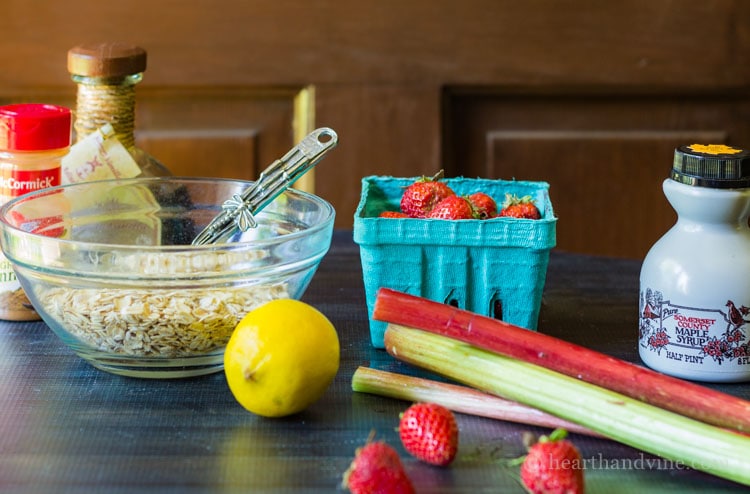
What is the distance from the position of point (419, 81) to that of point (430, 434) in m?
1.59

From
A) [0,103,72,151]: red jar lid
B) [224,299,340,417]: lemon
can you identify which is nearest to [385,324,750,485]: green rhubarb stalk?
[224,299,340,417]: lemon

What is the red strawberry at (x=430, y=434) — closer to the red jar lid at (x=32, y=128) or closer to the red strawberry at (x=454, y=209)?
the red strawberry at (x=454, y=209)

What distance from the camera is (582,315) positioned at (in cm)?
121

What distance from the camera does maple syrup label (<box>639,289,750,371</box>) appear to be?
97 centimetres

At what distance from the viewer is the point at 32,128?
3.67ft

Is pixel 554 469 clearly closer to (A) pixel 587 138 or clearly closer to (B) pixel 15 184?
(B) pixel 15 184

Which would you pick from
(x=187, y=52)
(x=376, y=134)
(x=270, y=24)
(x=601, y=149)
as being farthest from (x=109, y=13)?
(x=601, y=149)

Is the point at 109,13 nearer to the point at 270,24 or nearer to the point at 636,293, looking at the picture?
the point at 270,24

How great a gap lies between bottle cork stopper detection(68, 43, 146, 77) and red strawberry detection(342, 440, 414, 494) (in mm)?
730

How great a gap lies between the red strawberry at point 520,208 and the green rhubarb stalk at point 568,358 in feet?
0.57

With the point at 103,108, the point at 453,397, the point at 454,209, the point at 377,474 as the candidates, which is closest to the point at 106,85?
the point at 103,108

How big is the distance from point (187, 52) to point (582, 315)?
4.52 feet

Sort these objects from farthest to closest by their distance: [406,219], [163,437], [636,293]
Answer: [636,293] → [406,219] → [163,437]

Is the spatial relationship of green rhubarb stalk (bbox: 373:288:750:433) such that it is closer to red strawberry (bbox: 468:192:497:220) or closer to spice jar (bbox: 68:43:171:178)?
red strawberry (bbox: 468:192:497:220)
